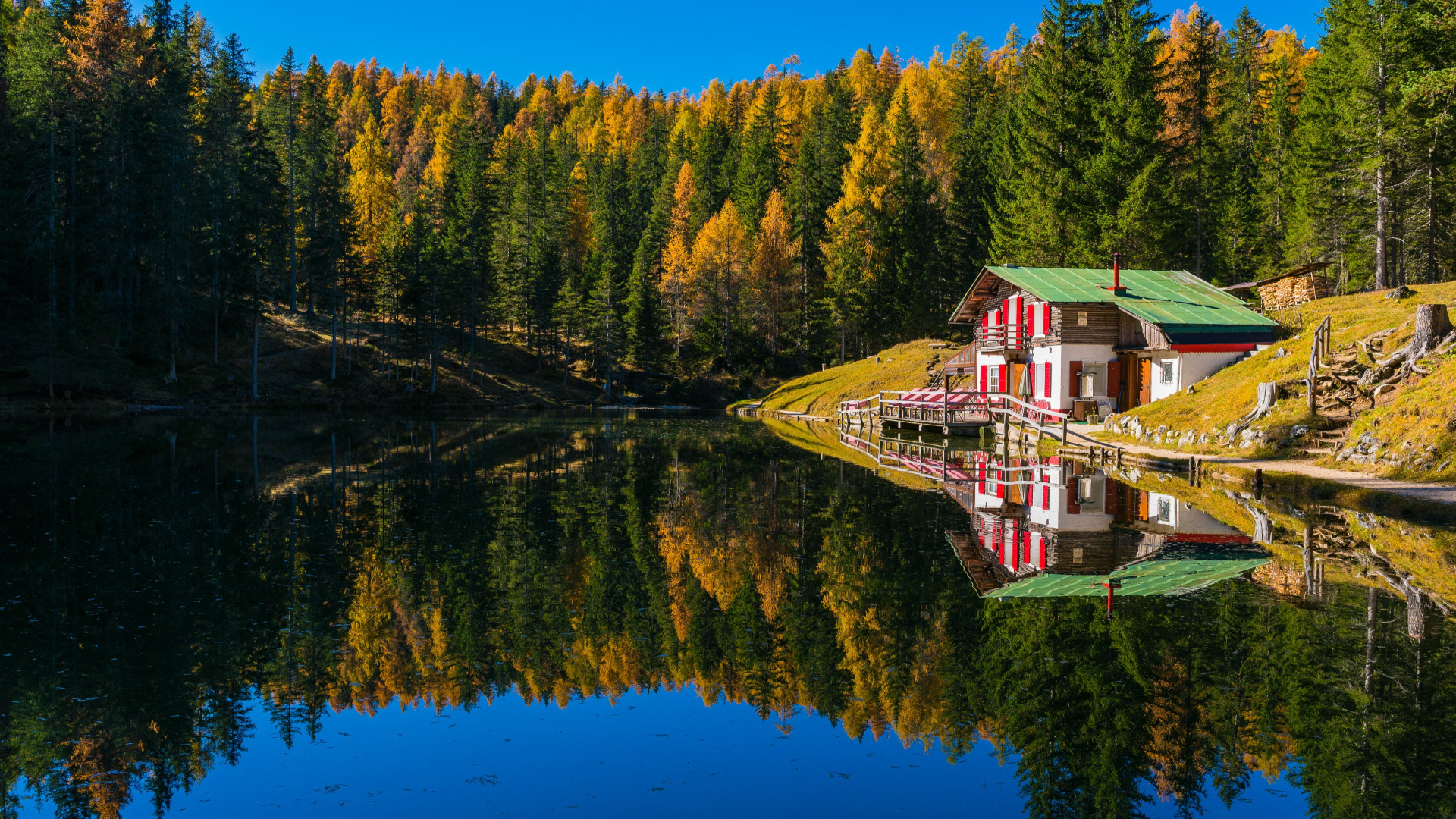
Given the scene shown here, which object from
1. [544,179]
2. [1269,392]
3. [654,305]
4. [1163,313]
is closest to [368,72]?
[544,179]

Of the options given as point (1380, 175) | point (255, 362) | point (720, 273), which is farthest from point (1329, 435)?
point (255, 362)

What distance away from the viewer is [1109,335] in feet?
150

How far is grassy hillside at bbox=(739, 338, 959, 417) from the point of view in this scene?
60.6 meters

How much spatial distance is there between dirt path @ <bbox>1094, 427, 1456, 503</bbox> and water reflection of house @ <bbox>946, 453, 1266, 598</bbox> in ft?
13.7

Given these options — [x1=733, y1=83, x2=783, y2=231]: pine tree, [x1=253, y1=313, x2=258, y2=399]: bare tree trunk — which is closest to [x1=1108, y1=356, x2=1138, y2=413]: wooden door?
[x1=733, y1=83, x2=783, y2=231]: pine tree

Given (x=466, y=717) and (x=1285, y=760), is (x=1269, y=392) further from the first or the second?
(x=466, y=717)

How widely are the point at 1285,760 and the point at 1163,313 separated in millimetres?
37949

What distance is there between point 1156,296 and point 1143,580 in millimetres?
35277

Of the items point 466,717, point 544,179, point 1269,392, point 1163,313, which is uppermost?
point 544,179

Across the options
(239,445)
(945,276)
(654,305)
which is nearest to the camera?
(239,445)

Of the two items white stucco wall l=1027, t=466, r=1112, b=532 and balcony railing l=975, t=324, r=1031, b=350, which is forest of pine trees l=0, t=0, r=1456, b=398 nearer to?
balcony railing l=975, t=324, r=1031, b=350

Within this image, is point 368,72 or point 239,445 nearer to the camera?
point 239,445

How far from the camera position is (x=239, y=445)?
37594 mm

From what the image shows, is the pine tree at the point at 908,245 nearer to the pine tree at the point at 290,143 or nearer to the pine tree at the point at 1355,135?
the pine tree at the point at 1355,135
